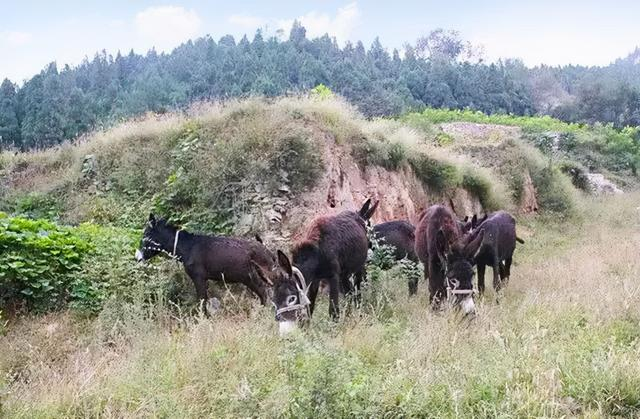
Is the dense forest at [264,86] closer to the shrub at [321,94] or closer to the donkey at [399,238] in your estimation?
the shrub at [321,94]

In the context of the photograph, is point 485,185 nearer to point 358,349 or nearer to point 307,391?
point 358,349

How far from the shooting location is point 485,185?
55.5 feet

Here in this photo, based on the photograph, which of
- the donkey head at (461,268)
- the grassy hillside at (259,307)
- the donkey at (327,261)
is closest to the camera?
the grassy hillside at (259,307)

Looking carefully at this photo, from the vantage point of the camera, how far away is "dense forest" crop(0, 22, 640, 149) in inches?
1356

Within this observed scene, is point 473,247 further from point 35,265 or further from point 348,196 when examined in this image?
point 348,196

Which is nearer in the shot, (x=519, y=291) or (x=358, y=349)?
(x=358, y=349)

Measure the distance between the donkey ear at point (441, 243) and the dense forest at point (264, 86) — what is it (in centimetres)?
1919

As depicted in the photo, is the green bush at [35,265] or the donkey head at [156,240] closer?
the green bush at [35,265]

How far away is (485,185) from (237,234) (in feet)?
30.6

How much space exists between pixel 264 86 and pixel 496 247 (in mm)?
30760

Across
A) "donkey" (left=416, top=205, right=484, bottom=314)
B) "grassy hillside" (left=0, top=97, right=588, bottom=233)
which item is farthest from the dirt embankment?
"donkey" (left=416, top=205, right=484, bottom=314)

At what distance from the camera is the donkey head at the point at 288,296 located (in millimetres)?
5555

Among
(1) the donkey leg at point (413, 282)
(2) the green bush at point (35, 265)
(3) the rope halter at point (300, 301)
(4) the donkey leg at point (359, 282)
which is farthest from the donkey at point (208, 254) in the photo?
(1) the donkey leg at point (413, 282)

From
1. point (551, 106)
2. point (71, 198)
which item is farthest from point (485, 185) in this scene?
point (551, 106)
